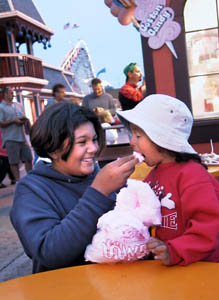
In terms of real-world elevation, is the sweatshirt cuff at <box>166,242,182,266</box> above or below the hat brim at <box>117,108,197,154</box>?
below

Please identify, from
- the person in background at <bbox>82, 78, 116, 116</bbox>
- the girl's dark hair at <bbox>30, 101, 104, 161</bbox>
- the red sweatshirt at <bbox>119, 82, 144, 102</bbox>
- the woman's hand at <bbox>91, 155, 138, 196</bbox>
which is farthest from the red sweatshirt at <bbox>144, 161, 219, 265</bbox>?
the person in background at <bbox>82, 78, 116, 116</bbox>

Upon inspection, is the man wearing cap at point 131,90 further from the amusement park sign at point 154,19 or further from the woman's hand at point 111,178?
the woman's hand at point 111,178

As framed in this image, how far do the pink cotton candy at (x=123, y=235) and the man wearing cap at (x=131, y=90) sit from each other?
3.86 m

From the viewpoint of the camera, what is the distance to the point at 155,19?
193 inches

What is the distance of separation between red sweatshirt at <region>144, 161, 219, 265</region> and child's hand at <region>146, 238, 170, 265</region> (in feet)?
0.05

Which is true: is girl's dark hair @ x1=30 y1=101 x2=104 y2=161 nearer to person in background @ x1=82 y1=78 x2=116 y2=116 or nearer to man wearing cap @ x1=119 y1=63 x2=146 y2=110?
man wearing cap @ x1=119 y1=63 x2=146 y2=110

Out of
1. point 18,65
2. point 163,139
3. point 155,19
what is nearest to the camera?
point 163,139

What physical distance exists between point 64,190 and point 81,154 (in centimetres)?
16

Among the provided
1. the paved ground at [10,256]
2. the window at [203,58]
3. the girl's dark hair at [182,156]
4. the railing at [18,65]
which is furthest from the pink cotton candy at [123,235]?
the railing at [18,65]

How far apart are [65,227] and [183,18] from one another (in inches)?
180

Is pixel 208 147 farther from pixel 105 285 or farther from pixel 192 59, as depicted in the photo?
pixel 105 285

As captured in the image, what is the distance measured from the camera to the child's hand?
1.06 meters

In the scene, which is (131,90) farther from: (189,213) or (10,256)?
(189,213)

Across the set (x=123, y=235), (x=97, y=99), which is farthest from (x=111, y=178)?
(x=97, y=99)
